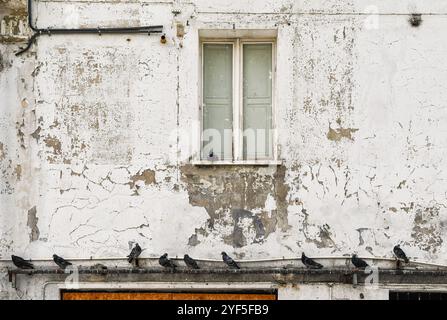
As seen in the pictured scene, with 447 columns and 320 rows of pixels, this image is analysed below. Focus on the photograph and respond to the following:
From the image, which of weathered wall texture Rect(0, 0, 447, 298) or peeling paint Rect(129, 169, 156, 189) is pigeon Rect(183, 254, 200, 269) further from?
peeling paint Rect(129, 169, 156, 189)

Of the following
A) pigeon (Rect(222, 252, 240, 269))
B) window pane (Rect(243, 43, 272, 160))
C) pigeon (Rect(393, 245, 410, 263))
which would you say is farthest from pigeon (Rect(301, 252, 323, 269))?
window pane (Rect(243, 43, 272, 160))

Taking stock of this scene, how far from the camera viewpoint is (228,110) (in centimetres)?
1661

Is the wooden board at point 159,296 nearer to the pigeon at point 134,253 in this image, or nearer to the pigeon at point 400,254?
the pigeon at point 134,253

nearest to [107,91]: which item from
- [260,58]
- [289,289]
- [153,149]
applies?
[153,149]

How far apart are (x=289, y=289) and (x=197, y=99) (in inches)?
108

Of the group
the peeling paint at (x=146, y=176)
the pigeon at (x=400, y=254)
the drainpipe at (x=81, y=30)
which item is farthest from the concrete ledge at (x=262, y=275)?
Answer: the drainpipe at (x=81, y=30)

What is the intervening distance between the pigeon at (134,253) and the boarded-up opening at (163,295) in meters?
0.48

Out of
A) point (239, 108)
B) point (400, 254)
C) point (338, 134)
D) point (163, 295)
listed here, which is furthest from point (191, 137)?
point (400, 254)

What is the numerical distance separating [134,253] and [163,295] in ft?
2.29

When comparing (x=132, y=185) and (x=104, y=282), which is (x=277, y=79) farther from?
(x=104, y=282)

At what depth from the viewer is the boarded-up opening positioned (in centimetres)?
1631

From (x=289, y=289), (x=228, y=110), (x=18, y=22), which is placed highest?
(x=18, y=22)

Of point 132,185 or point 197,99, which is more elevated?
point 197,99

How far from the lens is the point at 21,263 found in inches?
634
